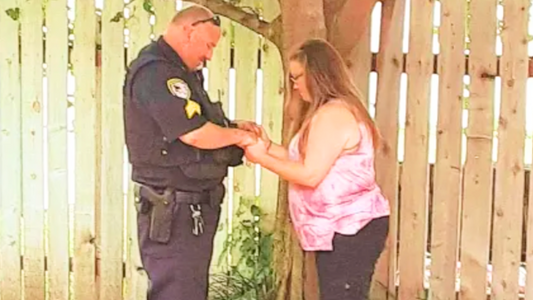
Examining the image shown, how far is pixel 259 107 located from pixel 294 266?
0.97 metres

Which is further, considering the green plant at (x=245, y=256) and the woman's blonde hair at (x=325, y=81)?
the green plant at (x=245, y=256)

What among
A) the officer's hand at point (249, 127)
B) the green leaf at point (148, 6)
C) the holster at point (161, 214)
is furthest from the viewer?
the green leaf at point (148, 6)

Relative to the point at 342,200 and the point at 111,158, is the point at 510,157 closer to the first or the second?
the point at 342,200

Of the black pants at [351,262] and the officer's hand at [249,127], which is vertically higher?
the officer's hand at [249,127]

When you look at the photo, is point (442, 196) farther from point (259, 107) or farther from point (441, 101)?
point (259, 107)

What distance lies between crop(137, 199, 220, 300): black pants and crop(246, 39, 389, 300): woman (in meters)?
0.37

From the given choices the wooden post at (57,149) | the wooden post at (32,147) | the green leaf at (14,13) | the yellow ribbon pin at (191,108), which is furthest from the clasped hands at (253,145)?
the green leaf at (14,13)

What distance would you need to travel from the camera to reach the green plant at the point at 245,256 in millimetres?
4773

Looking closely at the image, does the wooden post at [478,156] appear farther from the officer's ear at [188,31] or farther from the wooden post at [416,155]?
the officer's ear at [188,31]

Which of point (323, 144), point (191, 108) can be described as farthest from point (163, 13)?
point (323, 144)

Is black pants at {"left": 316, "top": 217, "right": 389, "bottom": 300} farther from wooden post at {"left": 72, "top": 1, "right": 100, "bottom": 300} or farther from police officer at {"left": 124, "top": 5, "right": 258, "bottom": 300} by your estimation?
wooden post at {"left": 72, "top": 1, "right": 100, "bottom": 300}

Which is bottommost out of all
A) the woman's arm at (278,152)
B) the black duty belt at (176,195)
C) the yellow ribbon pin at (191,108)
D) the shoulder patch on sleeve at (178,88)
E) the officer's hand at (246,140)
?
the black duty belt at (176,195)

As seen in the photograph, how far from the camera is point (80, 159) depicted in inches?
191

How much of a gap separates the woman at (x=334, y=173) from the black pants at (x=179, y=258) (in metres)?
0.37
